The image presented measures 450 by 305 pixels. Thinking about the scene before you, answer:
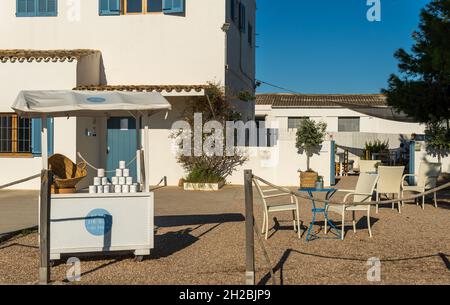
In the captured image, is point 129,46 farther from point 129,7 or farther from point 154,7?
point 154,7

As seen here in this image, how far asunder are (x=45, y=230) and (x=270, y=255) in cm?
287

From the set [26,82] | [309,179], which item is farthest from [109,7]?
[309,179]

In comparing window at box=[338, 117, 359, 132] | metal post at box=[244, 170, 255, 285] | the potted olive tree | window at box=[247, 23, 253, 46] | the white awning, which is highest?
window at box=[247, 23, 253, 46]

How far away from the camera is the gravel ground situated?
613cm

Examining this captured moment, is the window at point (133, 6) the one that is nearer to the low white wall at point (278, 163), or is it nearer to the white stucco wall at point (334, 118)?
the low white wall at point (278, 163)

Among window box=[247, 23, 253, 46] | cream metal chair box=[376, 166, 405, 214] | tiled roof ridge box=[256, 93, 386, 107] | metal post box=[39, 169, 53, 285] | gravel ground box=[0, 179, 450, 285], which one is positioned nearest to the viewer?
metal post box=[39, 169, 53, 285]

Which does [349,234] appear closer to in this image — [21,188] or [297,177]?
[297,177]

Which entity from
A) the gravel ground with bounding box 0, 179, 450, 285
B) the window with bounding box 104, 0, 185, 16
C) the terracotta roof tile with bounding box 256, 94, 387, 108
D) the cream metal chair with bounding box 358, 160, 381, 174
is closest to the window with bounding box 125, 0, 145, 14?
the window with bounding box 104, 0, 185, 16

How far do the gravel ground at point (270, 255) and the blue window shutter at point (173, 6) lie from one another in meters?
7.90

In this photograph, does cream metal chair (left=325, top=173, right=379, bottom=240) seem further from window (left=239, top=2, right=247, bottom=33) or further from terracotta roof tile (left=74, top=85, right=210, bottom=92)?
window (left=239, top=2, right=247, bottom=33)

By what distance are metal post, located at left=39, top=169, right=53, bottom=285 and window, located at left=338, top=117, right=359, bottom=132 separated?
2547cm

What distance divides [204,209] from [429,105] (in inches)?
284

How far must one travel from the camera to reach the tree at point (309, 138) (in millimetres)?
16266

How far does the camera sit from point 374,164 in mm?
16688
